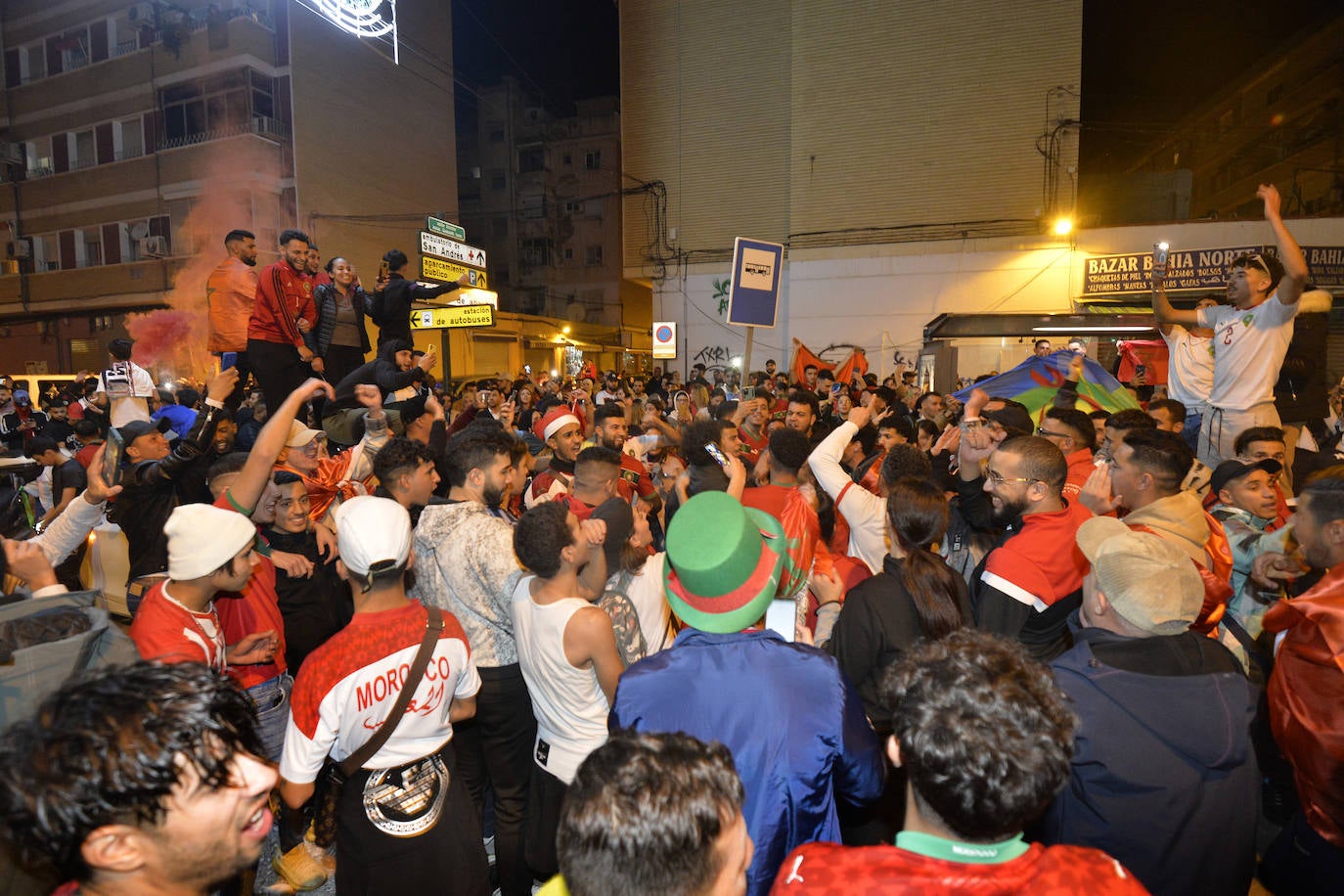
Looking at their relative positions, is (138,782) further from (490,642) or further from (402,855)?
(490,642)

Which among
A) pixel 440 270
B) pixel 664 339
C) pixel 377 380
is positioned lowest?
pixel 377 380

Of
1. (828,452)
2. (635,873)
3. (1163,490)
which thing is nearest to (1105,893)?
(635,873)

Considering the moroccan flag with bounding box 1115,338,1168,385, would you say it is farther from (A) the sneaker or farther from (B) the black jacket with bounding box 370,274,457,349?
(A) the sneaker

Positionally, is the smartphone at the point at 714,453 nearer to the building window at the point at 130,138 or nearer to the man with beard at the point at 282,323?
the man with beard at the point at 282,323

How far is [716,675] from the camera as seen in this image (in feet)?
6.93

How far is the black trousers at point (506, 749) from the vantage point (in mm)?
3285

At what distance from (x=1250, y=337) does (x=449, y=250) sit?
13.7m

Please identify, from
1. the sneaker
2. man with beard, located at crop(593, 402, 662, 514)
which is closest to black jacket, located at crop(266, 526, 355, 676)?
the sneaker

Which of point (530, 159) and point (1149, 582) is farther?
point (530, 159)

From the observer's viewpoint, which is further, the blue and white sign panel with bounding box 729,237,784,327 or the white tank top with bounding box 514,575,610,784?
the blue and white sign panel with bounding box 729,237,784,327

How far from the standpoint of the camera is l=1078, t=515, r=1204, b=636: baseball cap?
2.19 metres

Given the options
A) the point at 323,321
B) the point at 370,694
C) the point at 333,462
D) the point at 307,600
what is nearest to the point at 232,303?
the point at 323,321

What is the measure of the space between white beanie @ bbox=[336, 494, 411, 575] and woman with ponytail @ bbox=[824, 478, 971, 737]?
178cm

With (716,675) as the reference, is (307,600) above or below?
below
